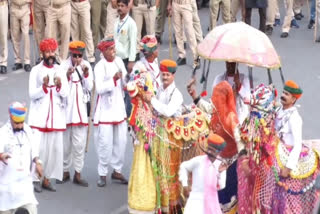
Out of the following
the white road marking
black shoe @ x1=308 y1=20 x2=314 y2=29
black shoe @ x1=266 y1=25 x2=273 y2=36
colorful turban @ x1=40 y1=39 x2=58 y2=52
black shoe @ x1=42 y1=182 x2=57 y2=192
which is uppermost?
colorful turban @ x1=40 y1=39 x2=58 y2=52

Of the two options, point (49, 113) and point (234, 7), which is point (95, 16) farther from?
point (49, 113)

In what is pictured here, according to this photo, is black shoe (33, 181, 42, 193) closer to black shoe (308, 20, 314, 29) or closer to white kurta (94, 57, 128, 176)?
white kurta (94, 57, 128, 176)

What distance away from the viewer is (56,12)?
572 inches

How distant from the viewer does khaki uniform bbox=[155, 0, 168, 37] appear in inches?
628

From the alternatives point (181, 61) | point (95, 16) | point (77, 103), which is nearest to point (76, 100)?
point (77, 103)

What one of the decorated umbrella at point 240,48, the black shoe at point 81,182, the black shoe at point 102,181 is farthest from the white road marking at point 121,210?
the decorated umbrella at point 240,48

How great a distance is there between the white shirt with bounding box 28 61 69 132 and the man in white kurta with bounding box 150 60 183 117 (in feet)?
4.40

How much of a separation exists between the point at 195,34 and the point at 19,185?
7.33 m

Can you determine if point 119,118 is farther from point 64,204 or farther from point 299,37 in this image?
point 299,37

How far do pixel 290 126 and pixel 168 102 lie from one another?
142 cm

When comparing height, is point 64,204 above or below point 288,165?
below

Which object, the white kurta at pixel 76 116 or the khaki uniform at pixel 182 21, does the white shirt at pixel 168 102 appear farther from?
the khaki uniform at pixel 182 21

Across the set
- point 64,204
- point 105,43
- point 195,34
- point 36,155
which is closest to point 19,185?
point 36,155

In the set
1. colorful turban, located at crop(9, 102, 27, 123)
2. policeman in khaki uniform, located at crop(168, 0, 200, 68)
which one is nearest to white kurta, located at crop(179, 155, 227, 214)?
colorful turban, located at crop(9, 102, 27, 123)
